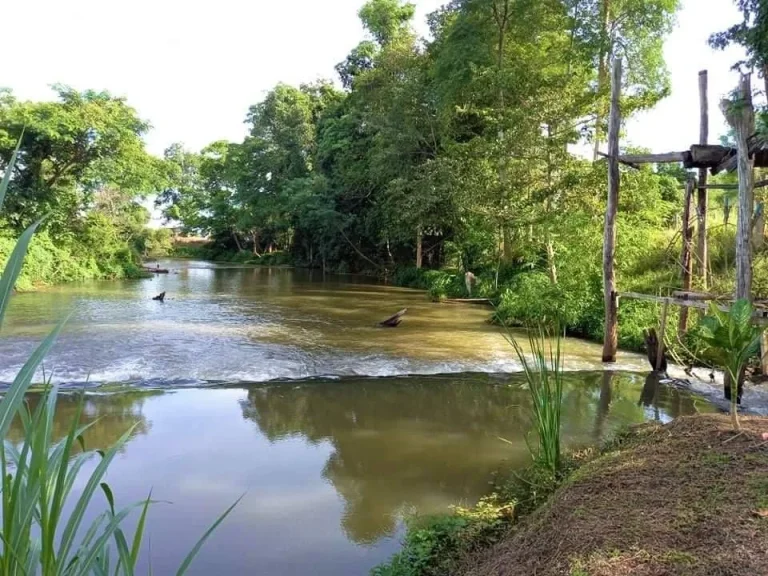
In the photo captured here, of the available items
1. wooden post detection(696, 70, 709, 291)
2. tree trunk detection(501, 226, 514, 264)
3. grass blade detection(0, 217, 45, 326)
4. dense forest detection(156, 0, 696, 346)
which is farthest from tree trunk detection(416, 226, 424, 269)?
grass blade detection(0, 217, 45, 326)

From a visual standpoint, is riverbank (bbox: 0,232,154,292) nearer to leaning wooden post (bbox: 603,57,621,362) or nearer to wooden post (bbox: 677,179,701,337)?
leaning wooden post (bbox: 603,57,621,362)

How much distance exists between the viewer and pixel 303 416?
5.75 meters

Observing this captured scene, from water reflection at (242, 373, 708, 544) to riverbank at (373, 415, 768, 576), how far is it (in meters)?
0.51

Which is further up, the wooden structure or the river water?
the wooden structure

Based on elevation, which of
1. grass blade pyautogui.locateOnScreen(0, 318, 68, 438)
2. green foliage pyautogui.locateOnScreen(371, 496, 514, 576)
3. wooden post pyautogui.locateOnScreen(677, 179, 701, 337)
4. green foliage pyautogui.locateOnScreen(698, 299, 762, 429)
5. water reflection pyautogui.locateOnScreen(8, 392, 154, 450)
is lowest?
water reflection pyautogui.locateOnScreen(8, 392, 154, 450)

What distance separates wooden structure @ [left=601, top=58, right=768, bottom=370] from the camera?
5.39 m

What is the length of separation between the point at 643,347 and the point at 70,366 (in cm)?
792

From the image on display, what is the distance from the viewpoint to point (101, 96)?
19031 millimetres

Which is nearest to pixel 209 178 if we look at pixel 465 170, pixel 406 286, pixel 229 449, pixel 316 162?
pixel 316 162

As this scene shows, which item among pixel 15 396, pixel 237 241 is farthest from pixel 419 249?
pixel 237 241

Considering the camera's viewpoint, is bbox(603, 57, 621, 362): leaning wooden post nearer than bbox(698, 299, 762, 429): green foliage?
No

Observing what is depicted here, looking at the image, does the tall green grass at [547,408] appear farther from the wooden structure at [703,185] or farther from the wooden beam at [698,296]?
the wooden beam at [698,296]

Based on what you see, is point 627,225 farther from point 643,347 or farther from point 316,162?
point 316,162

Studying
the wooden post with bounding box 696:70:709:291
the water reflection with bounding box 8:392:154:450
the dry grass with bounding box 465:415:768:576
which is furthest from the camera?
the wooden post with bounding box 696:70:709:291
